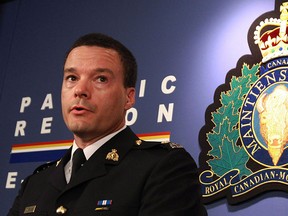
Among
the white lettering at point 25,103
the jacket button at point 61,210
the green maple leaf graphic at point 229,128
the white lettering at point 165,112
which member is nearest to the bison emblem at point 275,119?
the green maple leaf graphic at point 229,128

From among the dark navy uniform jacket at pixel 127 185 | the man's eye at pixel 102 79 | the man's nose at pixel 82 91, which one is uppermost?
the man's eye at pixel 102 79

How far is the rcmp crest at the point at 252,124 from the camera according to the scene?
2.28 m

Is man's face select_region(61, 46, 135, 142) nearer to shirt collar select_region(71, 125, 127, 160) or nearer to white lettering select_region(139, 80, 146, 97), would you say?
shirt collar select_region(71, 125, 127, 160)

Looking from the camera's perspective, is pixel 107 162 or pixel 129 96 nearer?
pixel 107 162

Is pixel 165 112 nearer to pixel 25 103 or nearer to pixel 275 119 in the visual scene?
pixel 275 119

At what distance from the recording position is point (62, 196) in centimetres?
145

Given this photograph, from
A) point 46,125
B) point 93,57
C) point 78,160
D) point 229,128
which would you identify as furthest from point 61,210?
point 46,125

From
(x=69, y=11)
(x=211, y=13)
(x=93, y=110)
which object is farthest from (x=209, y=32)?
(x=93, y=110)

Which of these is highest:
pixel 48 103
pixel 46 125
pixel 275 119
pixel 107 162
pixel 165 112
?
pixel 48 103

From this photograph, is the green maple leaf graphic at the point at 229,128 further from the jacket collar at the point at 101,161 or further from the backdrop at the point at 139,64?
the jacket collar at the point at 101,161

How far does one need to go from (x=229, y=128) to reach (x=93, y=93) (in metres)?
1.08

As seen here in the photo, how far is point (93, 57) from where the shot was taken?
1.55 metres

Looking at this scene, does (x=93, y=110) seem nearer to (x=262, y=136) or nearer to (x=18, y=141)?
(x=262, y=136)

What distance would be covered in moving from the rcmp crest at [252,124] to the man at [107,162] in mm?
885
